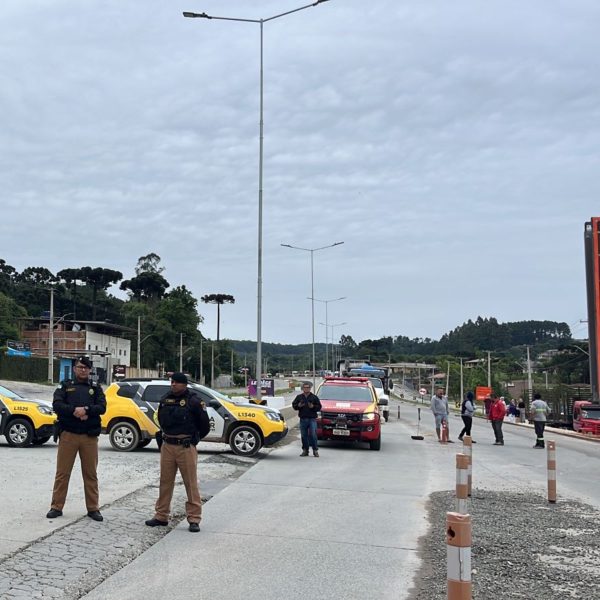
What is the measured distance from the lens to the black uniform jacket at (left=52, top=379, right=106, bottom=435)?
766 cm

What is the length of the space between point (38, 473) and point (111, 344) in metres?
85.3

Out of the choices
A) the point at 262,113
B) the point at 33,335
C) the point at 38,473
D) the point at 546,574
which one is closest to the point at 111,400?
the point at 38,473

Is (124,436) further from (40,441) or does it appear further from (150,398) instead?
(40,441)

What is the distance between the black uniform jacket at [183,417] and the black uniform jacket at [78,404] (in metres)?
0.70

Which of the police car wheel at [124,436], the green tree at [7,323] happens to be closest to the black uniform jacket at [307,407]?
the police car wheel at [124,436]

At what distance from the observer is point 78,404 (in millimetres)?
7672

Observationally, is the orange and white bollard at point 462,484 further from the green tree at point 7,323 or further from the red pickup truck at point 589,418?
the green tree at point 7,323

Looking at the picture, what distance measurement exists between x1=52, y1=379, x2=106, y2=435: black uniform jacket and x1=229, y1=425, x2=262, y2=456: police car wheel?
7.55m

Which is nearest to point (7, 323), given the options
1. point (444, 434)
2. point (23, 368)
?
point (23, 368)

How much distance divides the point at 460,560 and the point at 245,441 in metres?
11.3

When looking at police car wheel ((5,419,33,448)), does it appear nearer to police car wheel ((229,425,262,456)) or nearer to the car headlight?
police car wheel ((229,425,262,456))

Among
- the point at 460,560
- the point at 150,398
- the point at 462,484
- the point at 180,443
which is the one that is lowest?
the point at 460,560

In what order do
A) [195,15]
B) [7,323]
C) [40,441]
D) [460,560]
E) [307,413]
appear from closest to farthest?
[460,560], [40,441], [307,413], [195,15], [7,323]

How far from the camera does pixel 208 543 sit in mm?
7227
